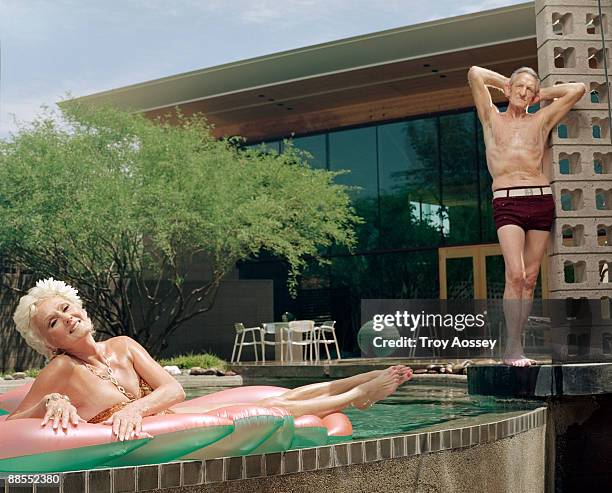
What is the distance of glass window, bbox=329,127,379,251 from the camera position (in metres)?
22.1

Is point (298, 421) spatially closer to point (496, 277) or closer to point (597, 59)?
point (597, 59)

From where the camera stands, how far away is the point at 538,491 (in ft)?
16.4

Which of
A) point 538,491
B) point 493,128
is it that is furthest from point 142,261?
point 538,491

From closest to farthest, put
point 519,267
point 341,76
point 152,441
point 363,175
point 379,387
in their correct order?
point 152,441
point 379,387
point 519,267
point 341,76
point 363,175

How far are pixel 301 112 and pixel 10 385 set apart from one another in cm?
1243

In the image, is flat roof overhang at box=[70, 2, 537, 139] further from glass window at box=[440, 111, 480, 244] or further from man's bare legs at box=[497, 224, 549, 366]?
man's bare legs at box=[497, 224, 549, 366]

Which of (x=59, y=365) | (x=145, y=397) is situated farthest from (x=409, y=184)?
(x=59, y=365)

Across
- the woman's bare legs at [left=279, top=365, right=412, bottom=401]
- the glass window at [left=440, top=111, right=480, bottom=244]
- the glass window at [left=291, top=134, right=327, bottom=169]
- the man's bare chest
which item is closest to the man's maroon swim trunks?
the man's bare chest

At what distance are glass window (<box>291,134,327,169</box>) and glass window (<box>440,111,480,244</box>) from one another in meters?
3.23

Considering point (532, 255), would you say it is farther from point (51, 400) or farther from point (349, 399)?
point (51, 400)

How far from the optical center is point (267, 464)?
3.37 m

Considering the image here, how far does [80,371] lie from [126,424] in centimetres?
65

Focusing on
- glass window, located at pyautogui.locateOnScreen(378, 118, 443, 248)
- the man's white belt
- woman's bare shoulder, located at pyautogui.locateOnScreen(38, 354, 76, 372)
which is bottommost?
woman's bare shoulder, located at pyautogui.locateOnScreen(38, 354, 76, 372)

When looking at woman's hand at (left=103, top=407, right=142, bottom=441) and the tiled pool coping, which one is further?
woman's hand at (left=103, top=407, right=142, bottom=441)
